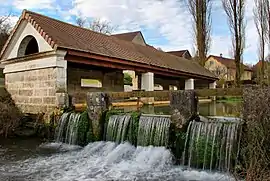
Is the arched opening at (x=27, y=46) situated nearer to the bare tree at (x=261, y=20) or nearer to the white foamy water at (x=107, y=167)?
the white foamy water at (x=107, y=167)

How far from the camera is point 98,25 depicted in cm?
4138

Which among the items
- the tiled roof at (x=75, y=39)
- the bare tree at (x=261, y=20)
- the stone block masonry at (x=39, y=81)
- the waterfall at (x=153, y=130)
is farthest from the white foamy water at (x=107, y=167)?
the bare tree at (x=261, y=20)

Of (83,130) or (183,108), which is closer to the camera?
(183,108)

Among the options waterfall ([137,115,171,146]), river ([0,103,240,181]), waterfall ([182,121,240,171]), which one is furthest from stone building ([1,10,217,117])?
waterfall ([182,121,240,171])

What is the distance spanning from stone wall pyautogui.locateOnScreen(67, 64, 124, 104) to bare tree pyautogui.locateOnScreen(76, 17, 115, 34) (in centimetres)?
2597

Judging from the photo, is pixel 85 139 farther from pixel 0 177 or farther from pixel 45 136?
pixel 0 177

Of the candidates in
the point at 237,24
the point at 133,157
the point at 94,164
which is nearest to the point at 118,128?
the point at 133,157

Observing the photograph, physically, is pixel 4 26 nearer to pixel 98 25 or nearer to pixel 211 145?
pixel 98 25

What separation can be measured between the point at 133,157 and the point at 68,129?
3.06 m

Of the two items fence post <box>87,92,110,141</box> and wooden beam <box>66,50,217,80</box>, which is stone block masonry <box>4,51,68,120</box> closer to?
wooden beam <box>66,50,217,80</box>

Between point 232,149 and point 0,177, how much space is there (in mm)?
4808

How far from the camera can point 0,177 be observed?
5570mm

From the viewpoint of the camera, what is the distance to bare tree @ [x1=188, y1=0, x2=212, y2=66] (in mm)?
24594

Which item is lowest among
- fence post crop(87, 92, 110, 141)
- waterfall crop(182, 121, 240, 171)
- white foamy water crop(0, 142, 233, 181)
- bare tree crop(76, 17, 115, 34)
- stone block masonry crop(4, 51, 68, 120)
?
white foamy water crop(0, 142, 233, 181)
